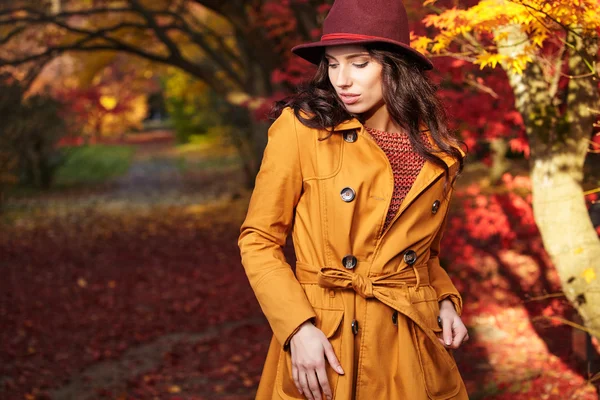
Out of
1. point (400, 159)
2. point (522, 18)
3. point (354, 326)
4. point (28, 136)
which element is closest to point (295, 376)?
point (354, 326)

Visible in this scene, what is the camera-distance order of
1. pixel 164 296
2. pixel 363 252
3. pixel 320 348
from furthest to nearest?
pixel 164 296 < pixel 363 252 < pixel 320 348

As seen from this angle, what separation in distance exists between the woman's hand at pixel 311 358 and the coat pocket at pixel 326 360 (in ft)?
0.18

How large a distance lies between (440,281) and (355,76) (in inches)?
26.7

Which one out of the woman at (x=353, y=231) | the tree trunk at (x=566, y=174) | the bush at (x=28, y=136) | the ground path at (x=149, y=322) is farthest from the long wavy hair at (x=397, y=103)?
the bush at (x=28, y=136)

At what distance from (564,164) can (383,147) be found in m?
2.29

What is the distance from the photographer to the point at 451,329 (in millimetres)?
2232

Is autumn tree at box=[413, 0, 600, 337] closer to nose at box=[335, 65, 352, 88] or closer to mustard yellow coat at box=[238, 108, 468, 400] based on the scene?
nose at box=[335, 65, 352, 88]

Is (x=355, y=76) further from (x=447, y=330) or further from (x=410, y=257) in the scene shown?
(x=447, y=330)

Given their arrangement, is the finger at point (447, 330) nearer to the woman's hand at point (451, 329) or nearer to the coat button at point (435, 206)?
the woman's hand at point (451, 329)

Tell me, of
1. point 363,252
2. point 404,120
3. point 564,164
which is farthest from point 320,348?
point 564,164

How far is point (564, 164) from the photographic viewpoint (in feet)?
13.7

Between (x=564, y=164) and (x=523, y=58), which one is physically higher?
Answer: (x=523, y=58)

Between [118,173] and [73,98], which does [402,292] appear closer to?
[73,98]

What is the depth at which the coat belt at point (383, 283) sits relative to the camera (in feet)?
6.77
